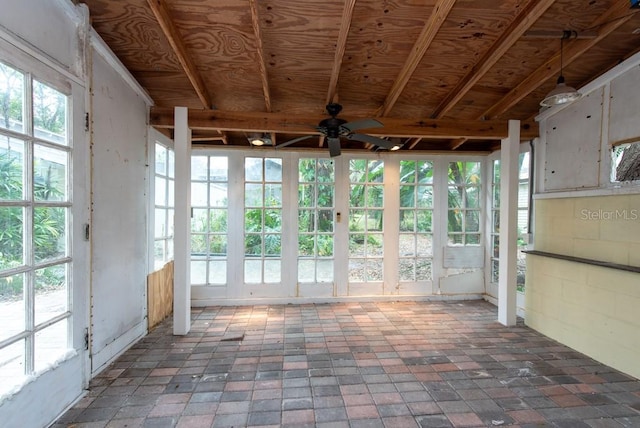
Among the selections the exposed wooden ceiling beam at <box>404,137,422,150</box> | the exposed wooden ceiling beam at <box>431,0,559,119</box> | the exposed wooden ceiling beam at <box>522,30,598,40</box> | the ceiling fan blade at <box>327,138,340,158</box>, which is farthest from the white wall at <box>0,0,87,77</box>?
the exposed wooden ceiling beam at <box>404,137,422,150</box>


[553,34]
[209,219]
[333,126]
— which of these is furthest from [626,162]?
[209,219]

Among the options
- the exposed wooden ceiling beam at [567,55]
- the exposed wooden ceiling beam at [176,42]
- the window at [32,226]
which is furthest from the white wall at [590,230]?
the window at [32,226]

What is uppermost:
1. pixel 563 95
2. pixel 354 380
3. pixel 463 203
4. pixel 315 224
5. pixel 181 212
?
pixel 563 95

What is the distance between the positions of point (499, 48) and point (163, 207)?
3.90 meters

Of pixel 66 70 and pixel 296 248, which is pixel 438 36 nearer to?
pixel 66 70

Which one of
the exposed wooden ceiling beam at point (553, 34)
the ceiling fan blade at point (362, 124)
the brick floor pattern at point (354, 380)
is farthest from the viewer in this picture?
the ceiling fan blade at point (362, 124)

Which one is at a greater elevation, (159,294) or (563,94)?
(563,94)

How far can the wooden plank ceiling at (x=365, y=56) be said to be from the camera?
7.51 ft

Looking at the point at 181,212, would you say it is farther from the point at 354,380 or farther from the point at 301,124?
the point at 354,380

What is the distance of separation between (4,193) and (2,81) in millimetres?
585

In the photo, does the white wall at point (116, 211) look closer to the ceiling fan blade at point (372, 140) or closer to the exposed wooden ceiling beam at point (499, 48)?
the ceiling fan blade at point (372, 140)

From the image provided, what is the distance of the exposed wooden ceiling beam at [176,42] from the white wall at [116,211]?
1.90 feet

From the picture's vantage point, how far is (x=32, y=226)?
1.75 meters

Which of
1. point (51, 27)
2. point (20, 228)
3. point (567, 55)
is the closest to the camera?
point (20, 228)
